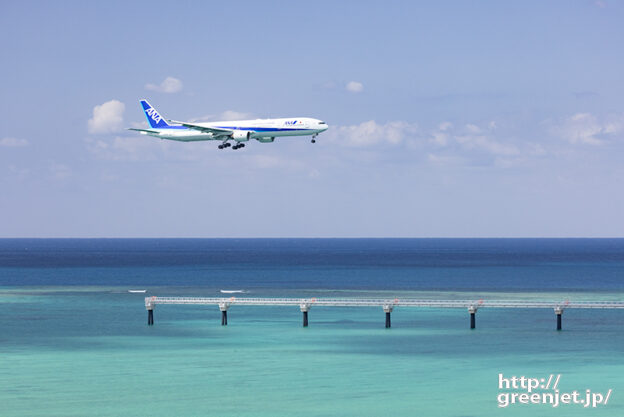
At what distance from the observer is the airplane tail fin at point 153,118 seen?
424 feet

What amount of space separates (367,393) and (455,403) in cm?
606

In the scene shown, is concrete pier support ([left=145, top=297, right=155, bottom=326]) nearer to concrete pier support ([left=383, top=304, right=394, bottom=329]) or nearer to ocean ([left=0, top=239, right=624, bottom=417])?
ocean ([left=0, top=239, right=624, bottom=417])

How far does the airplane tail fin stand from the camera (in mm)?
129125

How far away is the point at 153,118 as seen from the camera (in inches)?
5182

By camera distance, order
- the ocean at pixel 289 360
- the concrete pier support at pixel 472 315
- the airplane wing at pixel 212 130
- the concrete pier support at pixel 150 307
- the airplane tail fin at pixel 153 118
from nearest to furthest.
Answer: the ocean at pixel 289 360 < the concrete pier support at pixel 472 315 < the concrete pier support at pixel 150 307 < the airplane wing at pixel 212 130 < the airplane tail fin at pixel 153 118

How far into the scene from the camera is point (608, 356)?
84.3m

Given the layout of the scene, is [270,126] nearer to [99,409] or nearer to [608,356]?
[608,356]

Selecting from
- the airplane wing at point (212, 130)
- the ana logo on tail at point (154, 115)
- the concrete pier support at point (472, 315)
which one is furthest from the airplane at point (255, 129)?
the concrete pier support at point (472, 315)

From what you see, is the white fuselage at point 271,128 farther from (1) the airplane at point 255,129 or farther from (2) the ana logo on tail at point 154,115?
(2) the ana logo on tail at point 154,115

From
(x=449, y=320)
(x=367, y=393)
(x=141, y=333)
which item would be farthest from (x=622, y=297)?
(x=367, y=393)

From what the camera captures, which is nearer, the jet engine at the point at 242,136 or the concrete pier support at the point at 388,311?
the concrete pier support at the point at 388,311

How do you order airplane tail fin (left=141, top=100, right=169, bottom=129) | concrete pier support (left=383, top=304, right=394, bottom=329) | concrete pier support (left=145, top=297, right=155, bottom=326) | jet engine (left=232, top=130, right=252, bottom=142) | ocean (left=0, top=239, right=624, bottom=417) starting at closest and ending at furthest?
ocean (left=0, top=239, right=624, bottom=417) → concrete pier support (left=383, top=304, right=394, bottom=329) → concrete pier support (left=145, top=297, right=155, bottom=326) → jet engine (left=232, top=130, right=252, bottom=142) → airplane tail fin (left=141, top=100, right=169, bottom=129)

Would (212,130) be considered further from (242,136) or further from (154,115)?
(154,115)

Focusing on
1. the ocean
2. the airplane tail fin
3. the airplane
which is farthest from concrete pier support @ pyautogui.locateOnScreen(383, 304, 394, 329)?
the airplane tail fin
